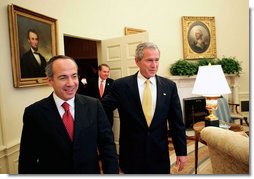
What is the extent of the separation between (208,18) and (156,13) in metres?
0.38

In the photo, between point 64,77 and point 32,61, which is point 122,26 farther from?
point 64,77

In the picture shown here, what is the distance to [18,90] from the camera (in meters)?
1.42

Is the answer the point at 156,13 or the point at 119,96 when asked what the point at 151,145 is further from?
the point at 156,13

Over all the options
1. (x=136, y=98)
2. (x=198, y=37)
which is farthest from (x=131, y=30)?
(x=136, y=98)

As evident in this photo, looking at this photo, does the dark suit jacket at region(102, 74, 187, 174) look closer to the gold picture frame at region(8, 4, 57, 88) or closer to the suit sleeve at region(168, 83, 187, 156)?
the suit sleeve at region(168, 83, 187, 156)

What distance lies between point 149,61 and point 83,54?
2.15 feet

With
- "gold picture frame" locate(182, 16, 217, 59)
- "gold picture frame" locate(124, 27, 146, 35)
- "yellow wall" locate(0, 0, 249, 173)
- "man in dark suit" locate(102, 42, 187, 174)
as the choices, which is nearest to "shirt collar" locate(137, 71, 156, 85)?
"man in dark suit" locate(102, 42, 187, 174)

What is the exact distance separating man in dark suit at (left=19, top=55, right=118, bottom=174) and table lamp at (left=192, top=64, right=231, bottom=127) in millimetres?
1034

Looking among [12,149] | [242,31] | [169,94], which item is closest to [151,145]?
[169,94]

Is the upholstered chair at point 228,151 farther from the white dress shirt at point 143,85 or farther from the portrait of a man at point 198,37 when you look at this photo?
the portrait of a man at point 198,37

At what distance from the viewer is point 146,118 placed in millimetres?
1528

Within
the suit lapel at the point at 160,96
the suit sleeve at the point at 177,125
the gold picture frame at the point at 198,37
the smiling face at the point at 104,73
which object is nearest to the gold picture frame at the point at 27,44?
the smiling face at the point at 104,73

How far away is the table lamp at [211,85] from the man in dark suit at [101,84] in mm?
733

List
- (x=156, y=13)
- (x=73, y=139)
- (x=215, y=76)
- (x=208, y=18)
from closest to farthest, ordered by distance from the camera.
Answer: (x=73, y=139)
(x=208, y=18)
(x=156, y=13)
(x=215, y=76)
